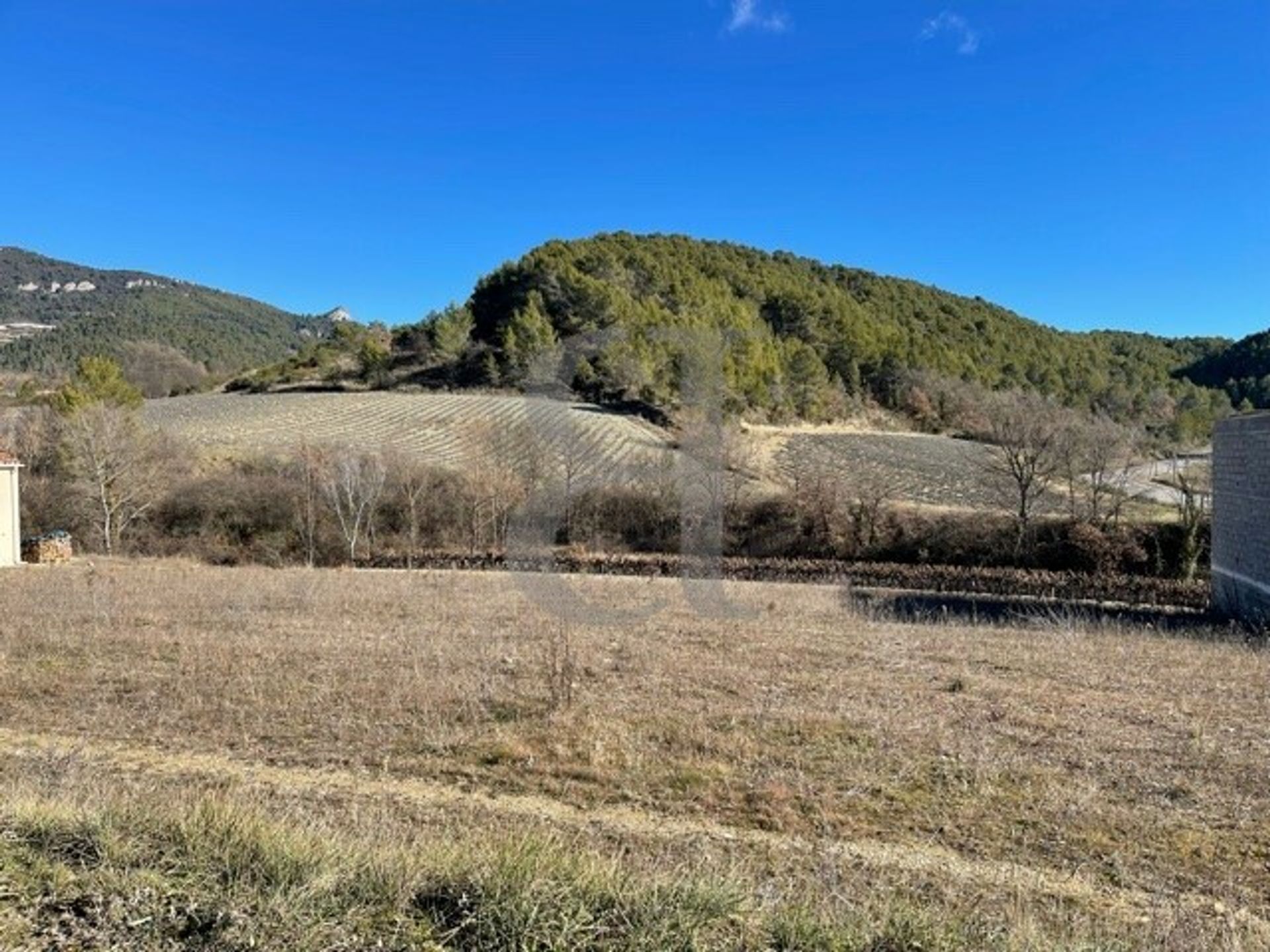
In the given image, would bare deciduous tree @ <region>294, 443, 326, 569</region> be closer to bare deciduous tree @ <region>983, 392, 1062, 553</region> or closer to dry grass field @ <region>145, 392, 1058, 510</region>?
dry grass field @ <region>145, 392, 1058, 510</region>

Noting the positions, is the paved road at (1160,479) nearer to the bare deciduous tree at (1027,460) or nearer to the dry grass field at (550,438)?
the bare deciduous tree at (1027,460)

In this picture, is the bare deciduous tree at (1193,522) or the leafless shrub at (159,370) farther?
the leafless shrub at (159,370)

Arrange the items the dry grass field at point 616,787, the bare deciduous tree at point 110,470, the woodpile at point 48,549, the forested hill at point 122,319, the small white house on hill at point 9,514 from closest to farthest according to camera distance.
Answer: the dry grass field at point 616,787
the small white house on hill at point 9,514
the woodpile at point 48,549
the bare deciduous tree at point 110,470
the forested hill at point 122,319

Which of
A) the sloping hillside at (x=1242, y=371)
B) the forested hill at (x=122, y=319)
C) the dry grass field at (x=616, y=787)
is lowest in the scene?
the dry grass field at (x=616, y=787)

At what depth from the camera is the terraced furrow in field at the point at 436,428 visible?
3462 centimetres

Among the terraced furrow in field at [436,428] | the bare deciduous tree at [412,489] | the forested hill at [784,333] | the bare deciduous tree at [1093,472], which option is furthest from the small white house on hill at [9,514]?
the bare deciduous tree at [1093,472]

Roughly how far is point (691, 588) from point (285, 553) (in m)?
16.9

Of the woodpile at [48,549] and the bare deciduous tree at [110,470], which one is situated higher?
the bare deciduous tree at [110,470]

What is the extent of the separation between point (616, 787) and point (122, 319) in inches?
5276

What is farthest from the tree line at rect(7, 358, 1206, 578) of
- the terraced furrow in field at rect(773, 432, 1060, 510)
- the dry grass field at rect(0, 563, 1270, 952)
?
the dry grass field at rect(0, 563, 1270, 952)

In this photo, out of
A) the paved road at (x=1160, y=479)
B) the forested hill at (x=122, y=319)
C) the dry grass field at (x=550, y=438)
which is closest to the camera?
the paved road at (x=1160, y=479)

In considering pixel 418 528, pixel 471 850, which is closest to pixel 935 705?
pixel 471 850

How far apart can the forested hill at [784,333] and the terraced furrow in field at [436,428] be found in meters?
2.27

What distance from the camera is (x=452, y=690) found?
8.66 meters
